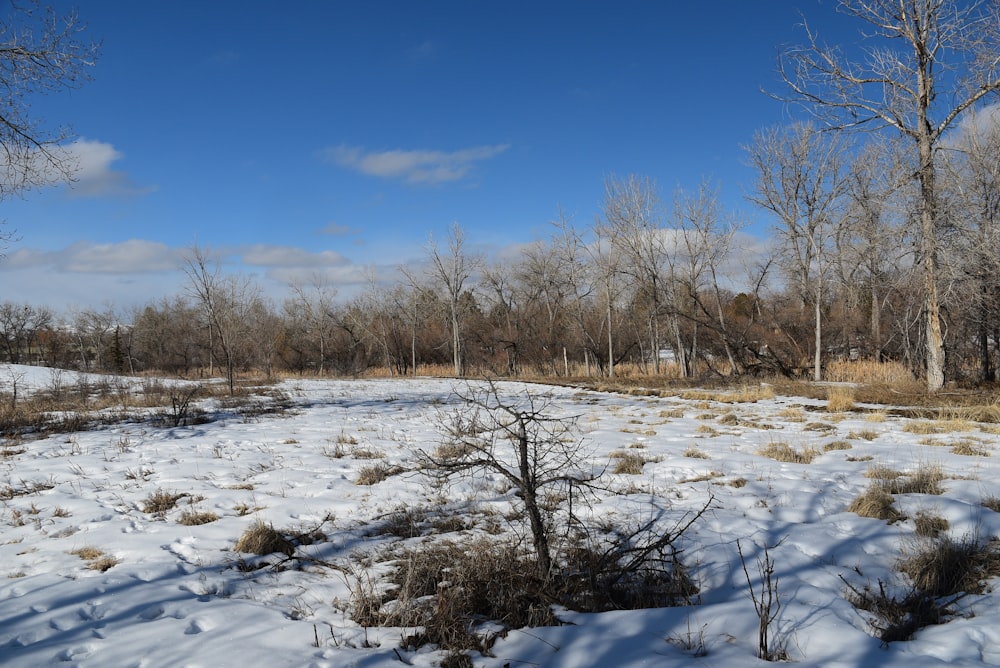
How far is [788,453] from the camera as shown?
7.52m

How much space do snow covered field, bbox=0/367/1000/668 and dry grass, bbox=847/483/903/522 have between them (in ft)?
0.40

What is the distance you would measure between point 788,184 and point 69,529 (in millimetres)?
25314

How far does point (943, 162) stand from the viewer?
536 inches

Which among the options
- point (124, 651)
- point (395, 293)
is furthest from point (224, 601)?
point (395, 293)

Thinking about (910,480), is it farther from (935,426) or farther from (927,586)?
(935,426)

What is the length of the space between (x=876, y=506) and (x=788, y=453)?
8.26ft

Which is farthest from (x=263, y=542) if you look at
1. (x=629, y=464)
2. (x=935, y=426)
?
(x=935, y=426)

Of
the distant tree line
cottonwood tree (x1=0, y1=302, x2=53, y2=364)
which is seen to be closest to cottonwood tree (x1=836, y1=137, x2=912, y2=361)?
the distant tree line

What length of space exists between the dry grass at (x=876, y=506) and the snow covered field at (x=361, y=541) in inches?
4.8

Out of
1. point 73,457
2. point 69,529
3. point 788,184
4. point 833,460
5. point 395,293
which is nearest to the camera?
point 69,529

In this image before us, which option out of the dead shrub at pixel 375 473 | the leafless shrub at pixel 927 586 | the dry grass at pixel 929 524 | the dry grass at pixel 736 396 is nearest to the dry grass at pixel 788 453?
the dry grass at pixel 929 524

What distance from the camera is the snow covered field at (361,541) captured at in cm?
311

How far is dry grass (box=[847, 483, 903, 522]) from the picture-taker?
497 centimetres

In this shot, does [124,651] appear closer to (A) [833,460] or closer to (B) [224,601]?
(B) [224,601]
